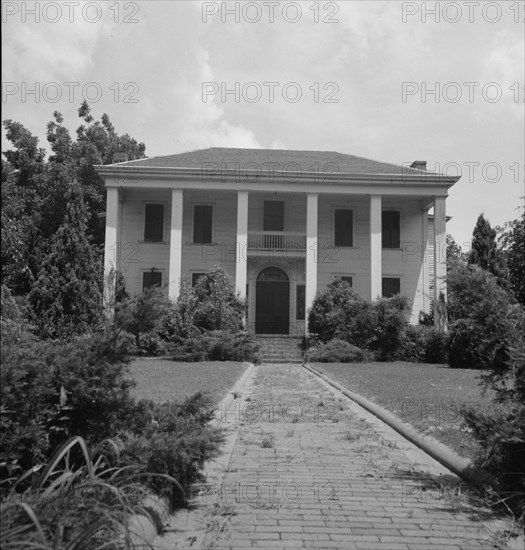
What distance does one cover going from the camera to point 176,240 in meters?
27.8

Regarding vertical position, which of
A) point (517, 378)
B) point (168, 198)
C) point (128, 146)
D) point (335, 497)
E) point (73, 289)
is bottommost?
point (335, 497)

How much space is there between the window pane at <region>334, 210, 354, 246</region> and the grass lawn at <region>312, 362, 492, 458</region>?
11.3 metres

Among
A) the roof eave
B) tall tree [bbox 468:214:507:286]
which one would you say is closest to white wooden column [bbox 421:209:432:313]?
tall tree [bbox 468:214:507:286]

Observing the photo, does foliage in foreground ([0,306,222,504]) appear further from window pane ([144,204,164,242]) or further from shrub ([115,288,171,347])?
window pane ([144,204,164,242])

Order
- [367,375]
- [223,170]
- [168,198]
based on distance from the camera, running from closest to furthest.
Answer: [367,375] → [223,170] → [168,198]

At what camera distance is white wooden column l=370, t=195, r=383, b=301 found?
91.8 feet

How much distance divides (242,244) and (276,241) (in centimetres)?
259

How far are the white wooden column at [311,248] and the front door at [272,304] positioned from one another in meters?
2.40

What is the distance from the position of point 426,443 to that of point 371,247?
2131cm

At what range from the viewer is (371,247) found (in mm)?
28188

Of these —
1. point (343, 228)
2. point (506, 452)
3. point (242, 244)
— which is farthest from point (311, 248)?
point (506, 452)

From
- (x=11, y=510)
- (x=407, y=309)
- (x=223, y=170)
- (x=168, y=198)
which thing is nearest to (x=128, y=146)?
(x=168, y=198)

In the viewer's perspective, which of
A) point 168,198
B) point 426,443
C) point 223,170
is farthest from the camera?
point 168,198

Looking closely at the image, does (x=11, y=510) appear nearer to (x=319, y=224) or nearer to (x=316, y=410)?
(x=316, y=410)
